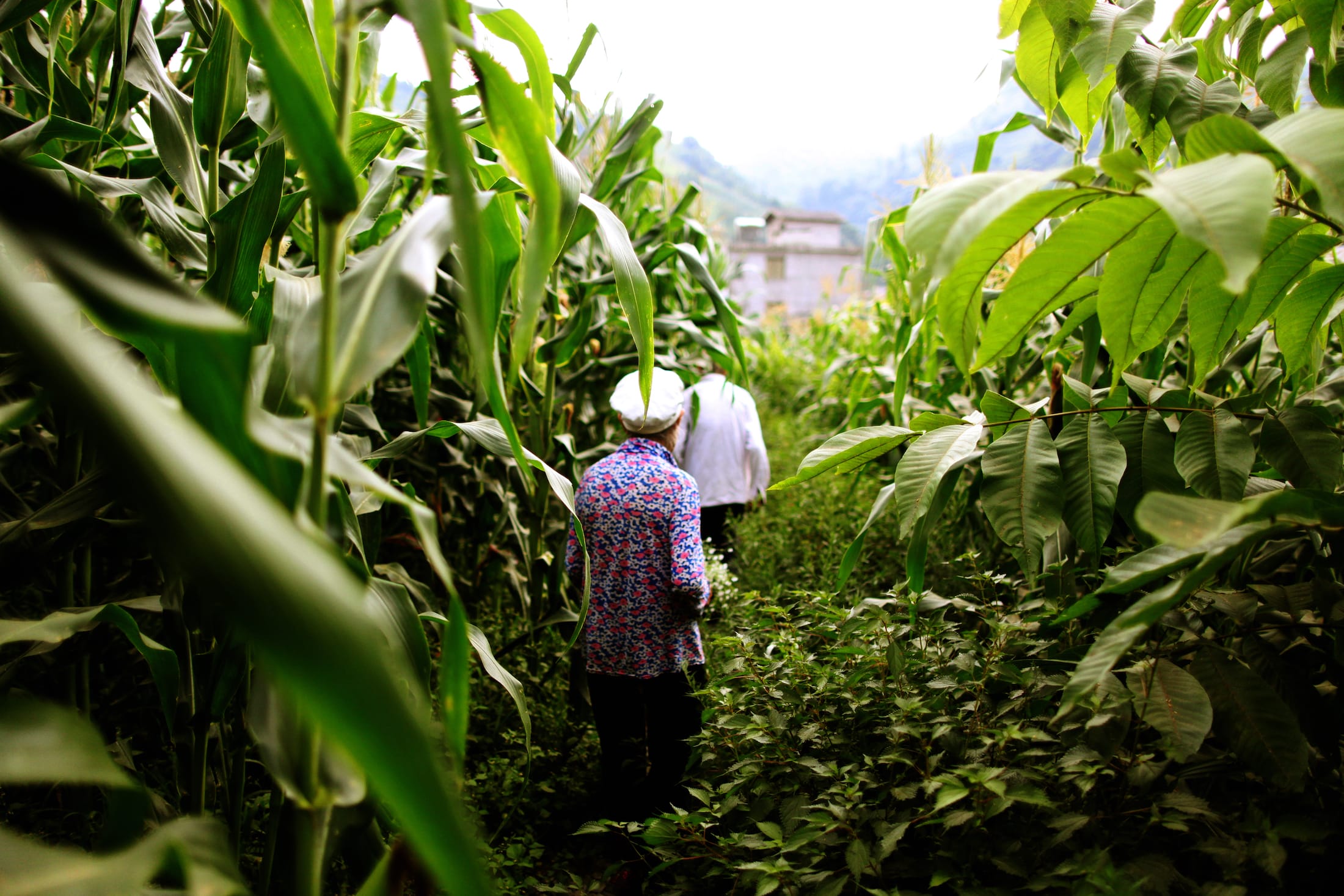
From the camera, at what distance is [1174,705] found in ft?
2.52

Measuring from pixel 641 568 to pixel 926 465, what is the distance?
1254 mm

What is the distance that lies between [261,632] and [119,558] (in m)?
1.56

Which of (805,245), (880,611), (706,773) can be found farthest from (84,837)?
(805,245)

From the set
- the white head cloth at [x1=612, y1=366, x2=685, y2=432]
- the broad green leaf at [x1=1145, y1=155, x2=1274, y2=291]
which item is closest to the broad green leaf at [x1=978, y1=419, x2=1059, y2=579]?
the broad green leaf at [x1=1145, y1=155, x2=1274, y2=291]

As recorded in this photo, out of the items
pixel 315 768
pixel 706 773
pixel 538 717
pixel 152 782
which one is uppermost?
pixel 315 768

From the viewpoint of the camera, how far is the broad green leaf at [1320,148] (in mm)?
492

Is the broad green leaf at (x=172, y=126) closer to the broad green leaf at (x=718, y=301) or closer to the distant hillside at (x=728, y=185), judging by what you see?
the broad green leaf at (x=718, y=301)

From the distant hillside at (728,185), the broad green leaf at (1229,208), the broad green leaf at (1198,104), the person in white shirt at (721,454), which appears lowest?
the person in white shirt at (721,454)

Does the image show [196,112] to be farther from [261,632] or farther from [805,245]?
[805,245]

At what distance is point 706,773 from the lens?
125 centimetres

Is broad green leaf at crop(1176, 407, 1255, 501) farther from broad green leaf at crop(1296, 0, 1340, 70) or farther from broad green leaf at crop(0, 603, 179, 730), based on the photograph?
broad green leaf at crop(0, 603, 179, 730)

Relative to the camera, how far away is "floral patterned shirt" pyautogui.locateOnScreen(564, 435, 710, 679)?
2.01 m

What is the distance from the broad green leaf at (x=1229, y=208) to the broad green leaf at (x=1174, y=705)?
1.64ft

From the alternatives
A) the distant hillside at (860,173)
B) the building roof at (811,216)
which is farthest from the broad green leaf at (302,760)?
the building roof at (811,216)
